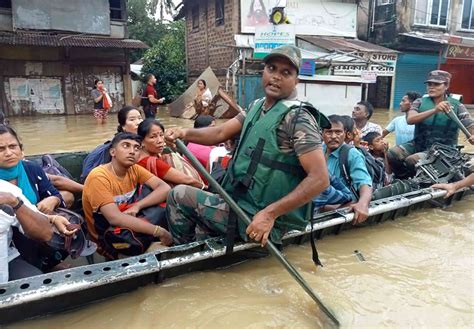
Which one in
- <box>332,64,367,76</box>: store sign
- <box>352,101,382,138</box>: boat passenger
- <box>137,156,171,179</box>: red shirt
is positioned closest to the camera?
<box>137,156,171,179</box>: red shirt

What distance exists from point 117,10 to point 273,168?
606 inches

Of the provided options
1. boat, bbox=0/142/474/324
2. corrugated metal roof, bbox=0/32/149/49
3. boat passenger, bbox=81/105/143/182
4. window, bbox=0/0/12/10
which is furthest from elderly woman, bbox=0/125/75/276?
window, bbox=0/0/12/10

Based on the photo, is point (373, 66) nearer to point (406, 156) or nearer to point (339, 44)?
point (339, 44)

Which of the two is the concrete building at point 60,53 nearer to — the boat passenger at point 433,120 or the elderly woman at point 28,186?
the boat passenger at point 433,120

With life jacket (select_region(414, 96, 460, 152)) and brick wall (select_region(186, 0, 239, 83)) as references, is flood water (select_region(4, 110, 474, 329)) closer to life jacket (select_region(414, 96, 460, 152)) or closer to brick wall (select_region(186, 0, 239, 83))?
life jacket (select_region(414, 96, 460, 152))

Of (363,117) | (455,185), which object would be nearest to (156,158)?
(363,117)

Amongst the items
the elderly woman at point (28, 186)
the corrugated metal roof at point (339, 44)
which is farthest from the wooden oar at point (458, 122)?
the corrugated metal roof at point (339, 44)

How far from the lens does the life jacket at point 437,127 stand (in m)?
4.99

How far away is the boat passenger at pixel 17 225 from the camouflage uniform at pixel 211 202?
0.73m

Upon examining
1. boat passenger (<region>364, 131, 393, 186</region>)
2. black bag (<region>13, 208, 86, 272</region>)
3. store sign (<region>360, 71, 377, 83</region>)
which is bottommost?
black bag (<region>13, 208, 86, 272</region>)

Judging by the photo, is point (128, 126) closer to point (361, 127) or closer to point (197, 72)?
point (361, 127)

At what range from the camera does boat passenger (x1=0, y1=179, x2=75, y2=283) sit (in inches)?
84.2

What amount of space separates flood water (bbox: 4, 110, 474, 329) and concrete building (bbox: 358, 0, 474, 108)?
15.5m

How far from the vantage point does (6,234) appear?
7.30 feet
